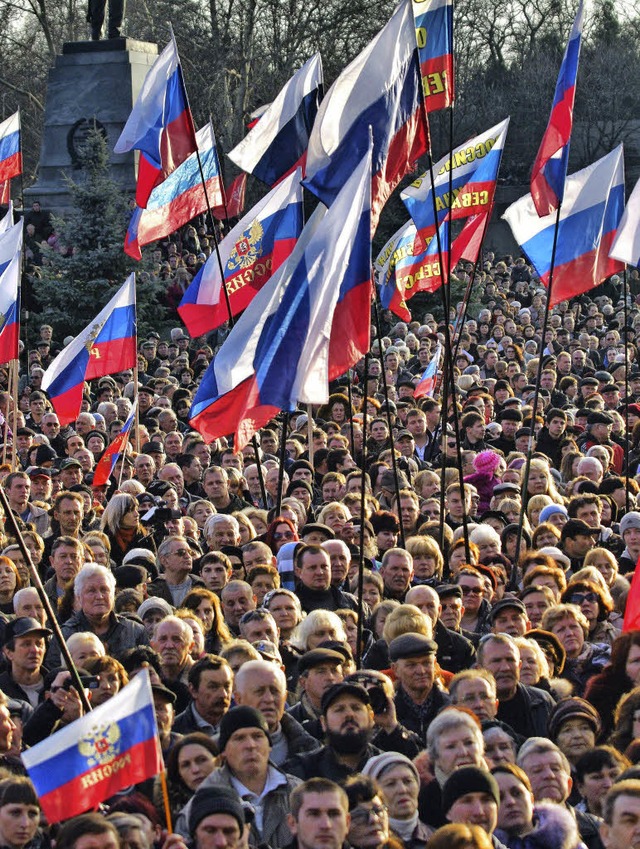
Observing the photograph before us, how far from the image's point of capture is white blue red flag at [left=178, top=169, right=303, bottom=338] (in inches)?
503

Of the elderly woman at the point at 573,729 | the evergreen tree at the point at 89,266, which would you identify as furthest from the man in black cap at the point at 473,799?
the evergreen tree at the point at 89,266

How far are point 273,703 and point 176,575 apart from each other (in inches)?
124

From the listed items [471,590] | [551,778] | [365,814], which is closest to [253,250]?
[471,590]

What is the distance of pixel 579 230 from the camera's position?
43.7 ft

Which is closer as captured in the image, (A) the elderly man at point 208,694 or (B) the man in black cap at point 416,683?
(A) the elderly man at point 208,694

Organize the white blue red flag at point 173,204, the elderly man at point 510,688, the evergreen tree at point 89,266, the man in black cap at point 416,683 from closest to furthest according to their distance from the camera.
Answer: the man in black cap at point 416,683 → the elderly man at point 510,688 → the white blue red flag at point 173,204 → the evergreen tree at point 89,266

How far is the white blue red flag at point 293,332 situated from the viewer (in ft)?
28.6

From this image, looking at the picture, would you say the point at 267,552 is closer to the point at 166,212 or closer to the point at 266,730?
the point at 266,730

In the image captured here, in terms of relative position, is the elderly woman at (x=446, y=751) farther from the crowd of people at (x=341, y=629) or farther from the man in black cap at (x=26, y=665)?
the man in black cap at (x=26, y=665)

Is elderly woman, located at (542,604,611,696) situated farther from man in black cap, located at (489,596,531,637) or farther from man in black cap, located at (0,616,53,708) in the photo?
man in black cap, located at (0,616,53,708)

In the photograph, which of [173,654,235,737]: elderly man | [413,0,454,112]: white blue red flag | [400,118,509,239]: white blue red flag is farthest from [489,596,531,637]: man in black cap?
[400,118,509,239]: white blue red flag

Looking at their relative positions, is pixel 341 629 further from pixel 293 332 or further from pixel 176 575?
pixel 176 575

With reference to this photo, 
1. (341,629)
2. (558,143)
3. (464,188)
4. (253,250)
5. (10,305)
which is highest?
(558,143)

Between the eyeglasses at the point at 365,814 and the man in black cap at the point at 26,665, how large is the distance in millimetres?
2355
